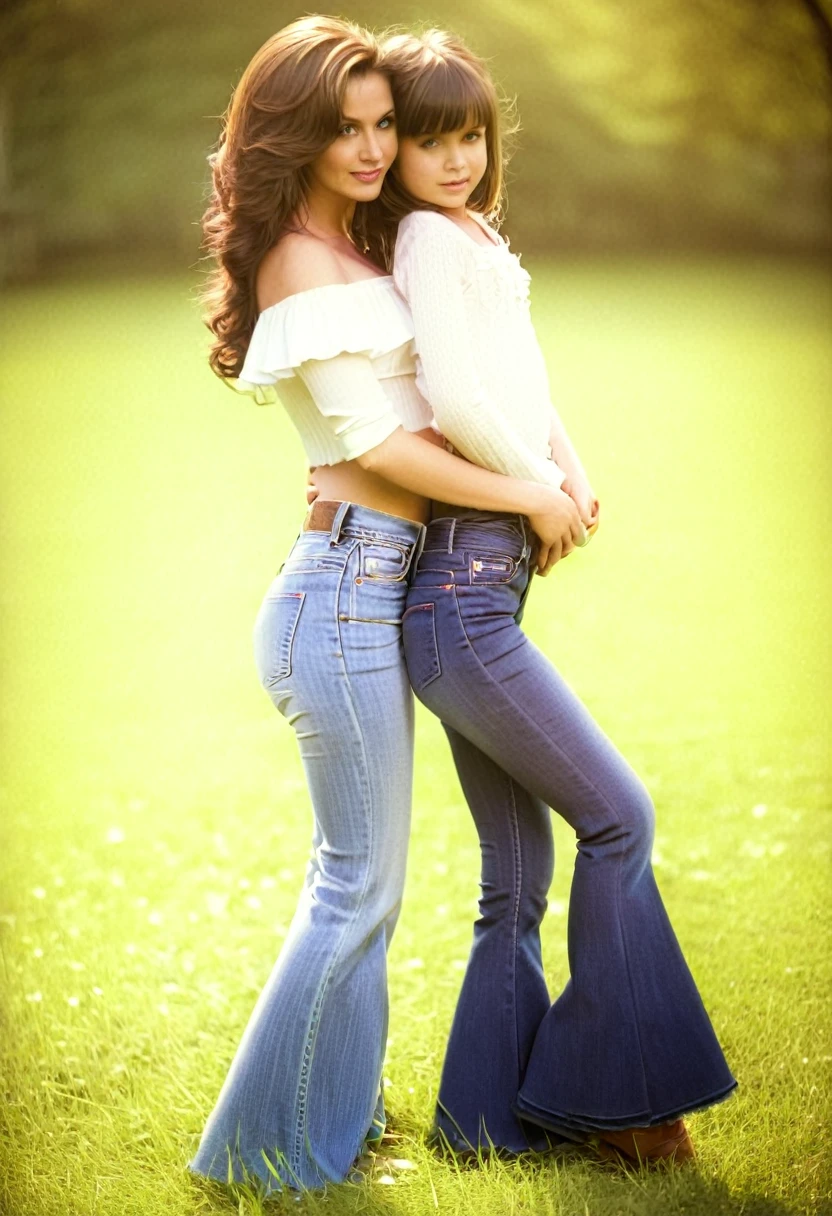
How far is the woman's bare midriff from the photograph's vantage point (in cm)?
213

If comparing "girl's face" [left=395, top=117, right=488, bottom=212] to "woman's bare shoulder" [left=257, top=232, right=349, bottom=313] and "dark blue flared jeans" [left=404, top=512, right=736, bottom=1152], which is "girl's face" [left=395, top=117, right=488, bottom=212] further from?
"dark blue flared jeans" [left=404, top=512, right=736, bottom=1152]

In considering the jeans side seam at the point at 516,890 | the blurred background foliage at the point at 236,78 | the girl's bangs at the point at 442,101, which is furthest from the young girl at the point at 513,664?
the blurred background foliage at the point at 236,78

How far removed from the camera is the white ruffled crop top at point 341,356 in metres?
2.02

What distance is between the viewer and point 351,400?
204cm

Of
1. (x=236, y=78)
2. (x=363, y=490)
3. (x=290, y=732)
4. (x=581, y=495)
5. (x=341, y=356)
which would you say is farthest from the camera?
(x=290, y=732)

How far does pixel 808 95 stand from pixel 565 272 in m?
2.61

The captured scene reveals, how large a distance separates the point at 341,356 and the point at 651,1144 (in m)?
1.34

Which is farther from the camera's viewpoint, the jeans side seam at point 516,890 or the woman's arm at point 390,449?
the jeans side seam at point 516,890

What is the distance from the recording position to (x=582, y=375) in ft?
20.7

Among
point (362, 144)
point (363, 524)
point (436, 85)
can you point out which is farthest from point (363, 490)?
point (436, 85)

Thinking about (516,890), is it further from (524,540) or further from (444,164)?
(444,164)

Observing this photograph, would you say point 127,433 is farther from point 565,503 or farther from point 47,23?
point 565,503

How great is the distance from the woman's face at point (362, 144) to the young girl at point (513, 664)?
0.04 m

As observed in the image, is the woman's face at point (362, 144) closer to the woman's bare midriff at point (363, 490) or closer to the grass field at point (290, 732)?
the woman's bare midriff at point (363, 490)
